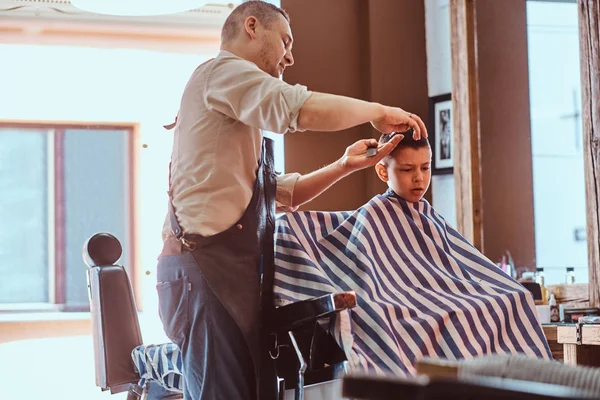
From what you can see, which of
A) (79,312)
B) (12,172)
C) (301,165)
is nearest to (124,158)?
(12,172)

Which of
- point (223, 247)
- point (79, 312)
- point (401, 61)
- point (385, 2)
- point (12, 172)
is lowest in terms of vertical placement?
point (79, 312)

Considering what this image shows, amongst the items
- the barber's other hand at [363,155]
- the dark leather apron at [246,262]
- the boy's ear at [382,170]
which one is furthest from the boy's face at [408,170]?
the dark leather apron at [246,262]

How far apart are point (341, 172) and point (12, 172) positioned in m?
4.80

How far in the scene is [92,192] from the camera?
6660 millimetres

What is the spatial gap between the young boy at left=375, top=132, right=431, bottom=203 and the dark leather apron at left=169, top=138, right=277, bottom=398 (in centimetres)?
56

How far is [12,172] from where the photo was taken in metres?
6.53

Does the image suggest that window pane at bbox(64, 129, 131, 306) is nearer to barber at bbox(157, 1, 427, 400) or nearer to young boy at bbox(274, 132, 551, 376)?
young boy at bbox(274, 132, 551, 376)

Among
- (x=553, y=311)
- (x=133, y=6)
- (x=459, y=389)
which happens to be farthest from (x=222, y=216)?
(x=553, y=311)

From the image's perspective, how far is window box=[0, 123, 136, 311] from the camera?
257 inches

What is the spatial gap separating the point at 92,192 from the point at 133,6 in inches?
138

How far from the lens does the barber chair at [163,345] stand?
202 cm

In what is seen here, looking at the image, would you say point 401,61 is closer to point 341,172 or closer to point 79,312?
point 341,172

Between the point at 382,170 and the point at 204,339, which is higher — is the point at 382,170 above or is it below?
above

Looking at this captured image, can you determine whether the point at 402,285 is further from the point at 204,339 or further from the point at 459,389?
the point at 459,389
